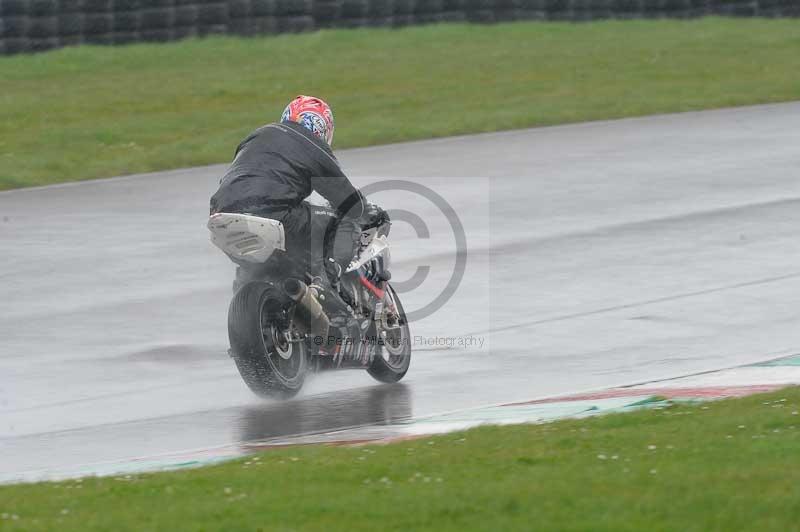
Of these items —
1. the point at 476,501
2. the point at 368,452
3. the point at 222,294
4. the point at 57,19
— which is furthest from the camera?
the point at 57,19

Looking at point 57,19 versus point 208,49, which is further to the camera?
point 208,49

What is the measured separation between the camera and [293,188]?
8.76 meters

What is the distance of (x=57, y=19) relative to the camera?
83.5ft

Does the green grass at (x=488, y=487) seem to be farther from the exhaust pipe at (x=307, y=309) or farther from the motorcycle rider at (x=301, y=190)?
the motorcycle rider at (x=301, y=190)

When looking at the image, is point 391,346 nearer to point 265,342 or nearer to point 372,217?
point 372,217

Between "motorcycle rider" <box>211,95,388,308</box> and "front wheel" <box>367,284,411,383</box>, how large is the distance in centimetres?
50

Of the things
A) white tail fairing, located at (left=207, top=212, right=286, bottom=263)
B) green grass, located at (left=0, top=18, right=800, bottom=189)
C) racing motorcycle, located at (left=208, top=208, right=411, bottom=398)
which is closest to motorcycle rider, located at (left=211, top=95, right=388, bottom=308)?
racing motorcycle, located at (left=208, top=208, right=411, bottom=398)

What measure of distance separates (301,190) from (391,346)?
1286mm

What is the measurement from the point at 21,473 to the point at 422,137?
13129 mm

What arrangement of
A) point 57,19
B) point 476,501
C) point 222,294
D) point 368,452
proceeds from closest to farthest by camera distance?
point 476,501 < point 368,452 < point 222,294 < point 57,19

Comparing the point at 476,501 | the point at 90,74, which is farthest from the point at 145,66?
the point at 476,501

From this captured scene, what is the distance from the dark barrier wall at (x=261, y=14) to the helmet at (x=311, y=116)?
1645 cm

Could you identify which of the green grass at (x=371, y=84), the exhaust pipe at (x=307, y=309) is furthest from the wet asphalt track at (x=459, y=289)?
the green grass at (x=371, y=84)

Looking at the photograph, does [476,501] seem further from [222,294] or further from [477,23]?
[477,23]
